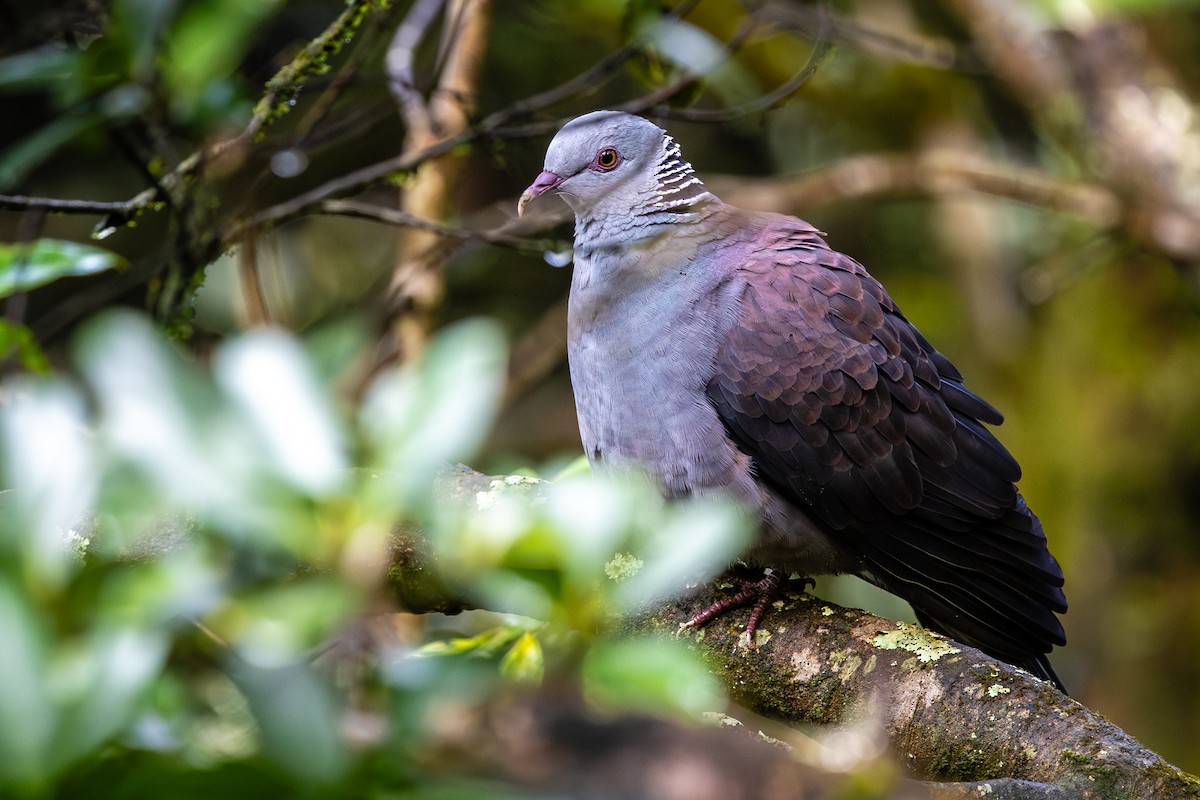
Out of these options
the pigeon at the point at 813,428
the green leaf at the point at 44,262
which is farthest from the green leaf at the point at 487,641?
the green leaf at the point at 44,262

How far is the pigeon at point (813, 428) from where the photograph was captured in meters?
3.06

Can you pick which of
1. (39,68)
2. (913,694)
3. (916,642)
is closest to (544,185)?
(39,68)

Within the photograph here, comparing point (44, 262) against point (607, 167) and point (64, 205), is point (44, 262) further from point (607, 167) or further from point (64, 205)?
point (607, 167)

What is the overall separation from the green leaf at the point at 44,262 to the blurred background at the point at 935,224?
4.62ft

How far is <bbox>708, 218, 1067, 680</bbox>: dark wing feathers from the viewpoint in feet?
10.1

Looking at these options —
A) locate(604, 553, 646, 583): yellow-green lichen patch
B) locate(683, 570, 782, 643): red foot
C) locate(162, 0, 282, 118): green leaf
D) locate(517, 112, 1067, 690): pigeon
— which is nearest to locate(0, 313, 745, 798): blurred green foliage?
locate(162, 0, 282, 118): green leaf

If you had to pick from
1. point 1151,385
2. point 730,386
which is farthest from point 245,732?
point 1151,385

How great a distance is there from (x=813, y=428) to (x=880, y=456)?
21 cm

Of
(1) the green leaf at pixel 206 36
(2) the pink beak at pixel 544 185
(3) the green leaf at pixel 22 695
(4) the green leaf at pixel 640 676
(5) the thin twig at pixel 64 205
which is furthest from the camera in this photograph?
(2) the pink beak at pixel 544 185

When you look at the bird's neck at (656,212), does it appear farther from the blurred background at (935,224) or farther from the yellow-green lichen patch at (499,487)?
the yellow-green lichen patch at (499,487)

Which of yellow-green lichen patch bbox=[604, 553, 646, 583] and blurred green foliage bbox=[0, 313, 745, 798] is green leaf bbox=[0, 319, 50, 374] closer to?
yellow-green lichen patch bbox=[604, 553, 646, 583]

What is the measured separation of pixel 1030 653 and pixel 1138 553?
4.12 metres

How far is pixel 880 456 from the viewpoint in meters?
3.10

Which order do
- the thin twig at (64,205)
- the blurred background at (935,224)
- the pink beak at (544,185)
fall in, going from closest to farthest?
the thin twig at (64,205) < the pink beak at (544,185) < the blurred background at (935,224)
